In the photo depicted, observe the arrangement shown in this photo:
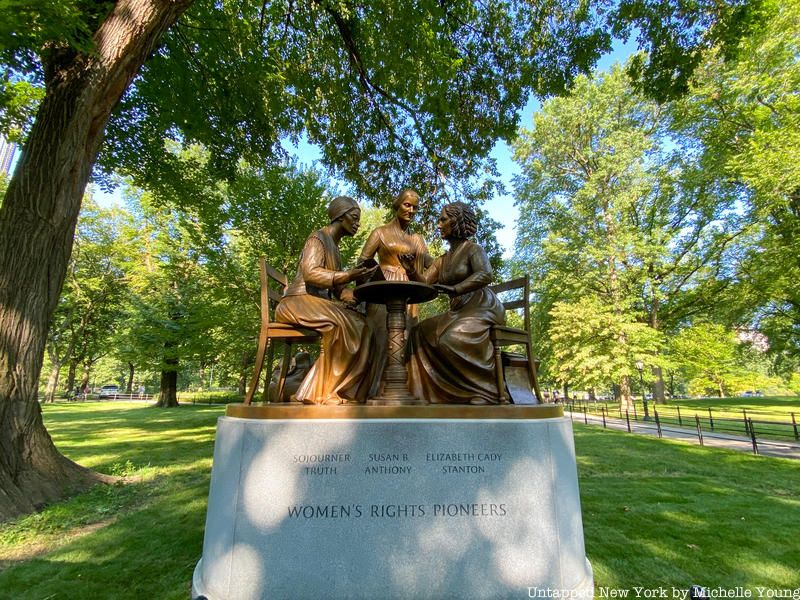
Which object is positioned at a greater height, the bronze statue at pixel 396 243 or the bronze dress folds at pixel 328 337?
the bronze statue at pixel 396 243

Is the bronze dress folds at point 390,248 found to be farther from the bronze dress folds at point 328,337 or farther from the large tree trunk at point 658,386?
the large tree trunk at point 658,386

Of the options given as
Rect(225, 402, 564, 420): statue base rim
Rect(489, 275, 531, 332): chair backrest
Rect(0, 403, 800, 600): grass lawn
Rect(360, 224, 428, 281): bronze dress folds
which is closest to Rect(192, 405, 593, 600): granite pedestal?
Rect(225, 402, 564, 420): statue base rim

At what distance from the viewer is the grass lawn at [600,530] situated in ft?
11.9

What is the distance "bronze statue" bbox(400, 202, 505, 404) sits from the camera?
3809mm

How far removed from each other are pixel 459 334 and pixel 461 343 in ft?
0.29

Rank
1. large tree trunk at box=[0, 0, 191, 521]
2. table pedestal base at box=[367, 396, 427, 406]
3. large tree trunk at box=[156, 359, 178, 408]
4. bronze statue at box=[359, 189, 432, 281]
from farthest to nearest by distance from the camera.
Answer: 1. large tree trunk at box=[156, 359, 178, 408]
2. large tree trunk at box=[0, 0, 191, 521]
3. bronze statue at box=[359, 189, 432, 281]
4. table pedestal base at box=[367, 396, 427, 406]

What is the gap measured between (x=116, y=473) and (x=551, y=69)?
38.3 ft

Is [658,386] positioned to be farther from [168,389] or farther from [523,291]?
[168,389]

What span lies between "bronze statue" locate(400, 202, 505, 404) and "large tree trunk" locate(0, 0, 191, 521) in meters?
5.12

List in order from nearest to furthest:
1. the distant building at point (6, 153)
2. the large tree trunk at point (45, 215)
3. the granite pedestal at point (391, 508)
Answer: the granite pedestal at point (391, 508) → the large tree trunk at point (45, 215) → the distant building at point (6, 153)

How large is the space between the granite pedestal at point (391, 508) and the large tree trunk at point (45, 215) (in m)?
3.98

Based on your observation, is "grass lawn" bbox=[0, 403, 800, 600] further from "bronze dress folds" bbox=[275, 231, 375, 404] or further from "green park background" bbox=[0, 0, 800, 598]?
"bronze dress folds" bbox=[275, 231, 375, 404]

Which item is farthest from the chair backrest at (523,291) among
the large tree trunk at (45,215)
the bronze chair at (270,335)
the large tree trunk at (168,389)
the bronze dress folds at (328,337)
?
the large tree trunk at (168,389)

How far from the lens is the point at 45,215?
5.66 metres
